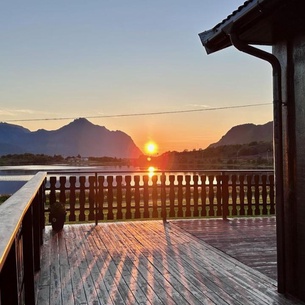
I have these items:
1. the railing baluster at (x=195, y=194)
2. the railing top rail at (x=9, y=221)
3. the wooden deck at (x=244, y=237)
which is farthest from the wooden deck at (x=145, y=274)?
the railing baluster at (x=195, y=194)

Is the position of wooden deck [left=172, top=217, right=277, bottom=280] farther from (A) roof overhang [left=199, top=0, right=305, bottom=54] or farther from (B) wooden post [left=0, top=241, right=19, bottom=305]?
(B) wooden post [left=0, top=241, right=19, bottom=305]

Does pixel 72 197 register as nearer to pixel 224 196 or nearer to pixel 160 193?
pixel 160 193

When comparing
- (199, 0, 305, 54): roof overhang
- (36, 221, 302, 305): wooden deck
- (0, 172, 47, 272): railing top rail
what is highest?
(199, 0, 305, 54): roof overhang

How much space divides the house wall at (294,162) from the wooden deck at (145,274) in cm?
28

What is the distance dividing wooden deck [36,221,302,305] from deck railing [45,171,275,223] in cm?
162

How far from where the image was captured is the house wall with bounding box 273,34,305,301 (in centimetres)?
340

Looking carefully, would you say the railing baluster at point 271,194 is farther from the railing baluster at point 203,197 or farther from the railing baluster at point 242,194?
the railing baluster at point 203,197

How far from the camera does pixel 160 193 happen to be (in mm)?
8289

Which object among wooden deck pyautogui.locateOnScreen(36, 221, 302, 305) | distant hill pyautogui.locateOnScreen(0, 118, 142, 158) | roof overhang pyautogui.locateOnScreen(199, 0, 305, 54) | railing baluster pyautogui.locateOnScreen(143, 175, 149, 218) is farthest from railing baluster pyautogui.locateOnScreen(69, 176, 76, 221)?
distant hill pyautogui.locateOnScreen(0, 118, 142, 158)

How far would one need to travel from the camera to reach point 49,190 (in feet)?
24.9

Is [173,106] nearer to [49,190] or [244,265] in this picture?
[49,190]

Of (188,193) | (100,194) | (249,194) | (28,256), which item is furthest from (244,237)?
(28,256)

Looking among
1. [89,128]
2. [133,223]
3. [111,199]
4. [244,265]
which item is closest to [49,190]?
[111,199]

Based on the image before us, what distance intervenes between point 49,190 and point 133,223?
67.6 inches
